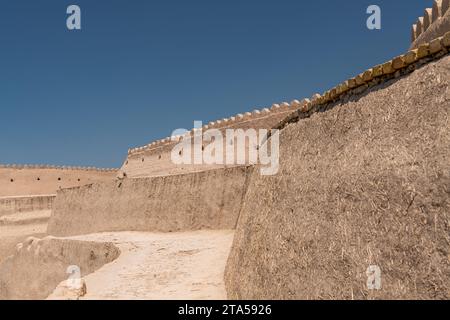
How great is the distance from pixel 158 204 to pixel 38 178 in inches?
917

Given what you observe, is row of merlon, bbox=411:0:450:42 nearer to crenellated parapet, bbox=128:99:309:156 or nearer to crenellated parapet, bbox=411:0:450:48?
crenellated parapet, bbox=411:0:450:48

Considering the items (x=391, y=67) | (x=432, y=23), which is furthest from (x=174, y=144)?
(x=391, y=67)

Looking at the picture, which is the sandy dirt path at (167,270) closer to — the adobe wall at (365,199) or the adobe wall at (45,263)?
the adobe wall at (45,263)

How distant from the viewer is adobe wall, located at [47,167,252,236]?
14945 millimetres

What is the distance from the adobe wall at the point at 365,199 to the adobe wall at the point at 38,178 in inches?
1249

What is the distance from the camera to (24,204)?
33.3 meters

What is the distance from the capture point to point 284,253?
5953 mm

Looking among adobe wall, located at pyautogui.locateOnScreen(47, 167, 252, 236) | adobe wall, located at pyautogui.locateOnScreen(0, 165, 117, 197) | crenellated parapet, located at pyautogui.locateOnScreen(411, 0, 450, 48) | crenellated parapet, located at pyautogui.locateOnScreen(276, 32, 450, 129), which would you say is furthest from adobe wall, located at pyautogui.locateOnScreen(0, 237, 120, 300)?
adobe wall, located at pyautogui.locateOnScreen(0, 165, 117, 197)

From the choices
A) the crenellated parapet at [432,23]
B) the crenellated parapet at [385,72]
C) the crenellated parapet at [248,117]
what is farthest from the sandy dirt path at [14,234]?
the crenellated parapet at [385,72]

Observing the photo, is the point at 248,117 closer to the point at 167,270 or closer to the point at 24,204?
the point at 167,270

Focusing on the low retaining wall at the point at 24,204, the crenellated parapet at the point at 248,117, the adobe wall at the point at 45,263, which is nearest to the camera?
the adobe wall at the point at 45,263

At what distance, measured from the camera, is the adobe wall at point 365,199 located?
375cm
